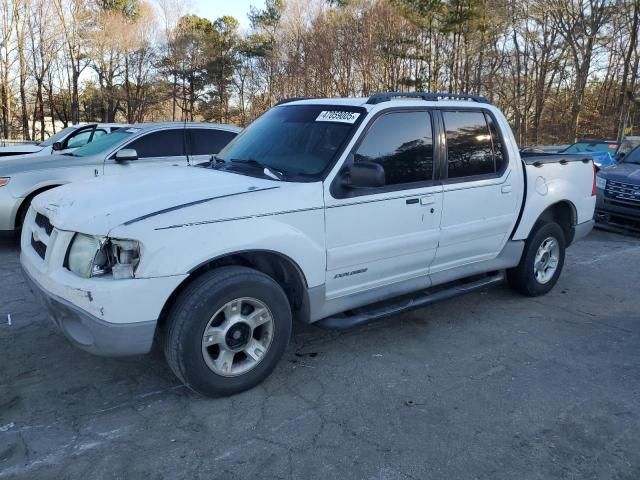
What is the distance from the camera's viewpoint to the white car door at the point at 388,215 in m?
3.59

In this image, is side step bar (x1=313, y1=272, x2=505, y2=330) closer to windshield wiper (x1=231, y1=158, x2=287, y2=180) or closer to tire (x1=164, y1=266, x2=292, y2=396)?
tire (x1=164, y1=266, x2=292, y2=396)

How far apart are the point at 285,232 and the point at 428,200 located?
1.33 metres

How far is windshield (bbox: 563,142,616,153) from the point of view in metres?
15.9

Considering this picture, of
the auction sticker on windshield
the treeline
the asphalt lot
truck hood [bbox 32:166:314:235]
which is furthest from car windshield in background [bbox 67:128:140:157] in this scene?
the treeline

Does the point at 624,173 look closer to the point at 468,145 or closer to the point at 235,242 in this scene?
the point at 468,145

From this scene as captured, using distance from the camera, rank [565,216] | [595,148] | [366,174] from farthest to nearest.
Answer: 1. [595,148]
2. [565,216]
3. [366,174]

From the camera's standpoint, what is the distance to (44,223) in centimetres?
349

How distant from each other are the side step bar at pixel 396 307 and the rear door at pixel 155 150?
454cm

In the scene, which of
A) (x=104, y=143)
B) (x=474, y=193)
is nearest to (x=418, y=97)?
(x=474, y=193)

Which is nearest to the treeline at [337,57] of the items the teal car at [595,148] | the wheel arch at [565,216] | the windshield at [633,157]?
the teal car at [595,148]

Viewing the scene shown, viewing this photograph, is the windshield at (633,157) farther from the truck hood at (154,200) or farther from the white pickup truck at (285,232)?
the truck hood at (154,200)

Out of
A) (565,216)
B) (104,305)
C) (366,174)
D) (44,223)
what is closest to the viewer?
(104,305)

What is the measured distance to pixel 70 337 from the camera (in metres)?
3.02

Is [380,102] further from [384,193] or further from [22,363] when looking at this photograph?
[22,363]
